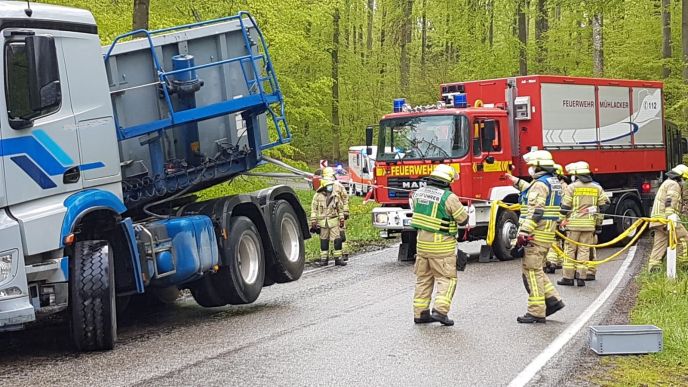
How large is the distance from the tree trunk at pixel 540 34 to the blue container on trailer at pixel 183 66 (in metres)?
24.3

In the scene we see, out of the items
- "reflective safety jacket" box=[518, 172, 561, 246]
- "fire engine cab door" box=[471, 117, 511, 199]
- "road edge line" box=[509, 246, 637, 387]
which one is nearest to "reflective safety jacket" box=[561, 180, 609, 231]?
"road edge line" box=[509, 246, 637, 387]

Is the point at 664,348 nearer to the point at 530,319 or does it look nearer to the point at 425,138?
the point at 530,319

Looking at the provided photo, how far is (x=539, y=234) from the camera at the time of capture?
32.6 ft

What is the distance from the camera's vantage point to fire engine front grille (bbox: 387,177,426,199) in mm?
16000

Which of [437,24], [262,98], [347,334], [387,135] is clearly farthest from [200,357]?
[437,24]

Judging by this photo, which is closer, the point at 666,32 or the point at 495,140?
the point at 495,140

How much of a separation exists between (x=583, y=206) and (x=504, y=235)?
2.73 meters

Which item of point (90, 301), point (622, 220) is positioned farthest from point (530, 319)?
point (622, 220)

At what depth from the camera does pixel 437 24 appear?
4231cm

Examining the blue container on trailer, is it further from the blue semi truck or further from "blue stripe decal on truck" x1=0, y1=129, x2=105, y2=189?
"blue stripe decal on truck" x1=0, y1=129, x2=105, y2=189

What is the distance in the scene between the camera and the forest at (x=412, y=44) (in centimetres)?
1878

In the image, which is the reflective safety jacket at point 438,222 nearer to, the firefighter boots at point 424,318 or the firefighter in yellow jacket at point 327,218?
the firefighter boots at point 424,318

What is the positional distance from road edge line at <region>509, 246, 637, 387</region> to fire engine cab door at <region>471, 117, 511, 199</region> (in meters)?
3.12

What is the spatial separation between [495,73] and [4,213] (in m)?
28.7
